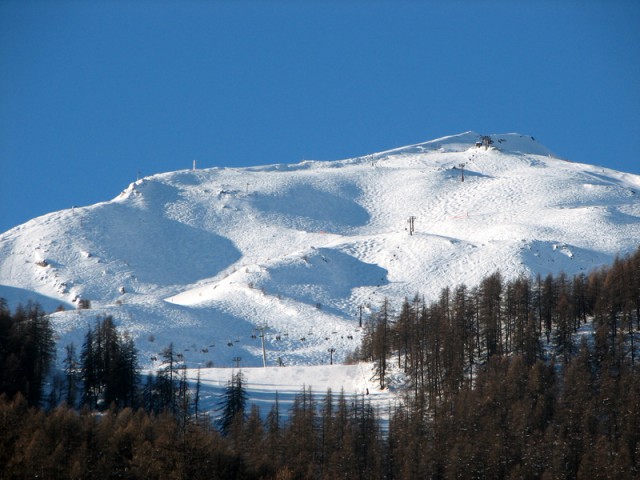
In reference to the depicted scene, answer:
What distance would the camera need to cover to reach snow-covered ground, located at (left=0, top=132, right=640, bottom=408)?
115062 millimetres

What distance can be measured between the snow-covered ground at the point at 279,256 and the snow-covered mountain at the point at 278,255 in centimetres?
34

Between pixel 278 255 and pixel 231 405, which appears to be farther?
pixel 278 255

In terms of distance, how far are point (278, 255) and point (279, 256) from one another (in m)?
2.52

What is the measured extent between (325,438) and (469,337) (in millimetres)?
21458

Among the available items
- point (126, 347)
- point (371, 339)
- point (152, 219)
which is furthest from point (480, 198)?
point (126, 347)

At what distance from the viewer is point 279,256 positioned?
530 feet

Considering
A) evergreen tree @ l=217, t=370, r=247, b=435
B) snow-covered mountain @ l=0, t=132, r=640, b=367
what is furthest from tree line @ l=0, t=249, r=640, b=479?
snow-covered mountain @ l=0, t=132, r=640, b=367

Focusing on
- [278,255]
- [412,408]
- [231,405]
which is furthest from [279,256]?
[412,408]

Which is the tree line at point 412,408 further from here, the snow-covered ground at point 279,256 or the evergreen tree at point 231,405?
the snow-covered ground at point 279,256

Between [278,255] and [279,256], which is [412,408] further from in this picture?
[278,255]

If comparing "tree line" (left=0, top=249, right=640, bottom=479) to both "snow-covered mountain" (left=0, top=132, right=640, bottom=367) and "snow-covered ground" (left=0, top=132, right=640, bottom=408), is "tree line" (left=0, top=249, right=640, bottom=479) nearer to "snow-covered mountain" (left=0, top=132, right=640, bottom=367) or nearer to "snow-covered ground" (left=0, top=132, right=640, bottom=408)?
"snow-covered ground" (left=0, top=132, right=640, bottom=408)

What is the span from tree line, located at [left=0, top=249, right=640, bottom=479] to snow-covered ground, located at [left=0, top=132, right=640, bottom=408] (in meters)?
9.59

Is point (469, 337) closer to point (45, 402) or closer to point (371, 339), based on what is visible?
point (371, 339)

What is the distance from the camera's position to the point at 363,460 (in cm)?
7138
